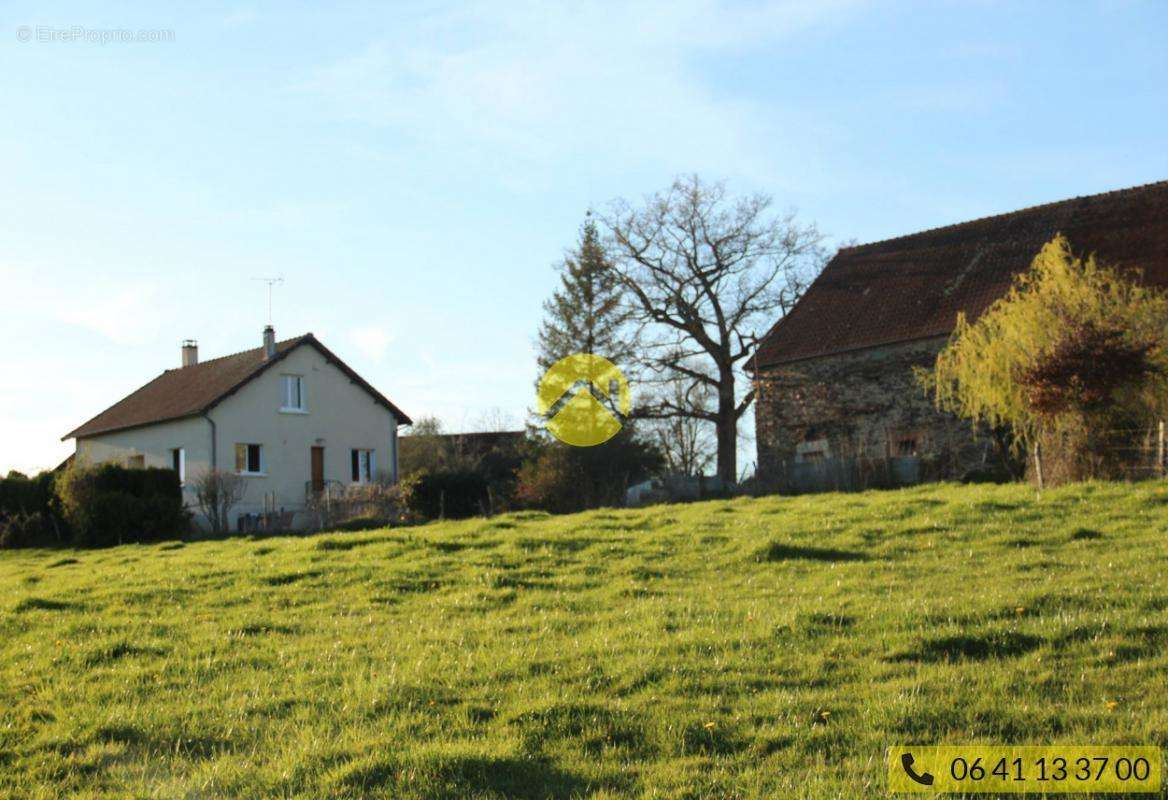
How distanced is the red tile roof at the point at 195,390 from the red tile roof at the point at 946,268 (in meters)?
15.6

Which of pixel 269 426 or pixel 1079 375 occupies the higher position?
pixel 269 426

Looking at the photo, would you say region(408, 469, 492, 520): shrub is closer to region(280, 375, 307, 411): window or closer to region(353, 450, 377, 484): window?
region(280, 375, 307, 411): window

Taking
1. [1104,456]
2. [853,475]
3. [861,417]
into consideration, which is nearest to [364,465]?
[861,417]

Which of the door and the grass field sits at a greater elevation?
the door

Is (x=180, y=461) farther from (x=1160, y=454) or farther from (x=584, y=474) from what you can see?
(x=1160, y=454)

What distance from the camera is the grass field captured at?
624cm

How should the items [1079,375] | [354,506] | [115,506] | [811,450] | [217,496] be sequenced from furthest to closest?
[811,450] → [217,496] → [354,506] → [115,506] → [1079,375]

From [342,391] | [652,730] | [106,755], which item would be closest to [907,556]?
[652,730]

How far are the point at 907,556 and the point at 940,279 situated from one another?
1995 cm

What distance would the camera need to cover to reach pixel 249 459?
120 ft

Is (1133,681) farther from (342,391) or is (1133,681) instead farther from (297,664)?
(342,391)

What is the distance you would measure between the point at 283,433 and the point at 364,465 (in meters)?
3.78

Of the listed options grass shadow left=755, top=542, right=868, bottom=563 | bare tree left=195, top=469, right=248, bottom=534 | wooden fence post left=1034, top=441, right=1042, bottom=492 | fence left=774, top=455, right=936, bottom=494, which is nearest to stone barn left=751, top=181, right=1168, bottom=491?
fence left=774, top=455, right=936, bottom=494

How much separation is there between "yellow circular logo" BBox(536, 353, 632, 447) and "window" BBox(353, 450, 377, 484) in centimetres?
693
